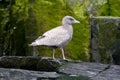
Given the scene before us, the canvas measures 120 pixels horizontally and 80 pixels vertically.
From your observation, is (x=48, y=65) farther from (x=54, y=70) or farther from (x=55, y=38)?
(x=55, y=38)

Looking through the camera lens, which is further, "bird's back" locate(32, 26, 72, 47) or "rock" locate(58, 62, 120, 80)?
"bird's back" locate(32, 26, 72, 47)

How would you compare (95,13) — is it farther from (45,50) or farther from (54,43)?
(54,43)

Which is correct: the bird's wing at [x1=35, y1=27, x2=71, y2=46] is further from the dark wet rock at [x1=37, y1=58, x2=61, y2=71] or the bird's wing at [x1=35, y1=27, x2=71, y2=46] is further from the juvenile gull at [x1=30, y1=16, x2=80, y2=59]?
the dark wet rock at [x1=37, y1=58, x2=61, y2=71]

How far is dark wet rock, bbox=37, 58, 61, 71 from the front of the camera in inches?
213

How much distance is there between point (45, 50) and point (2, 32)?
3.55 feet

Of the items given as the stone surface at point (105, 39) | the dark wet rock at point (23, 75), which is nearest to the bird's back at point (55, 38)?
the dark wet rock at point (23, 75)

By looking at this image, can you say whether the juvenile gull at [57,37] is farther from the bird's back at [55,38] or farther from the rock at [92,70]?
the rock at [92,70]

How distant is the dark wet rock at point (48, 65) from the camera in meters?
5.42

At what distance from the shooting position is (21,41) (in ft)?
24.3

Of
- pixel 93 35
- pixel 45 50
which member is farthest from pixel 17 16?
pixel 93 35

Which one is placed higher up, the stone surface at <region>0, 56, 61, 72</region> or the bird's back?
the bird's back

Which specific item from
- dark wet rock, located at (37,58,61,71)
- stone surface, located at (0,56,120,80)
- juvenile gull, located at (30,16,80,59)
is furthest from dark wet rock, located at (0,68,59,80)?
juvenile gull, located at (30,16,80,59)

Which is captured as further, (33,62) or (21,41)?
(21,41)

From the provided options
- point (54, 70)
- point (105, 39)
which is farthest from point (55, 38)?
point (105, 39)
